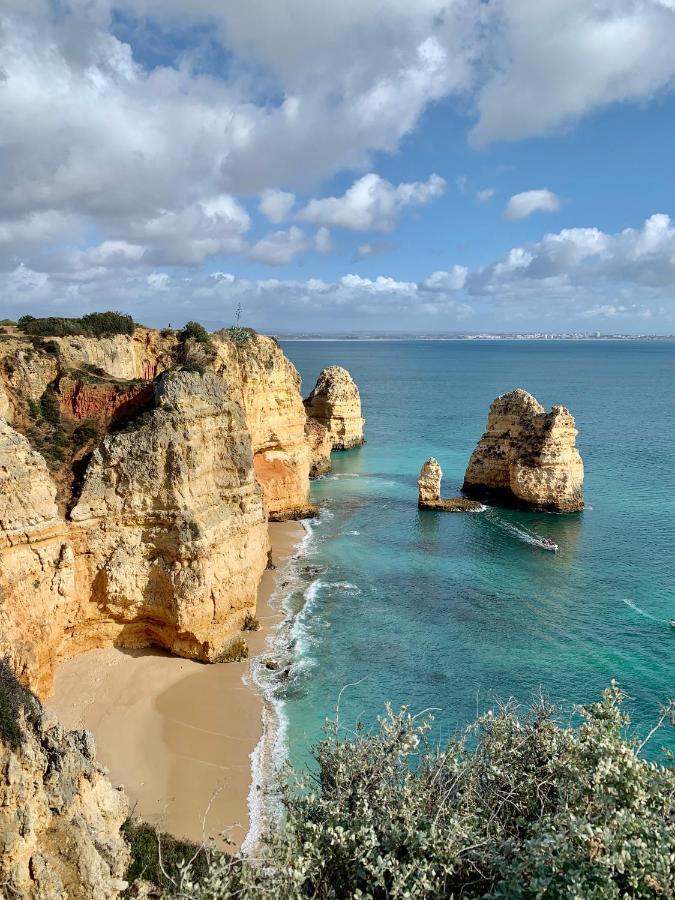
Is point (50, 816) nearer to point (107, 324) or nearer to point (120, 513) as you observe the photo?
point (120, 513)

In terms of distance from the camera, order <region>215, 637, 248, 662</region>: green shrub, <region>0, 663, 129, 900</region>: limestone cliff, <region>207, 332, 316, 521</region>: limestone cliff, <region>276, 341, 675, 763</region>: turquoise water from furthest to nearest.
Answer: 1. <region>207, 332, 316, 521</region>: limestone cliff
2. <region>215, 637, 248, 662</region>: green shrub
3. <region>276, 341, 675, 763</region>: turquoise water
4. <region>0, 663, 129, 900</region>: limestone cliff

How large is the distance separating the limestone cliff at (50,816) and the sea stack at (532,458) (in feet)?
127

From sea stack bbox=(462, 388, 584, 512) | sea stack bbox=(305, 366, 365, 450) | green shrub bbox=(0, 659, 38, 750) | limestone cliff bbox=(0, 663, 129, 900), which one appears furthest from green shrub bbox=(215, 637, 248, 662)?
sea stack bbox=(305, 366, 365, 450)

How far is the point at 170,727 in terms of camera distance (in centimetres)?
1959

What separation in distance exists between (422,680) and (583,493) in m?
31.9

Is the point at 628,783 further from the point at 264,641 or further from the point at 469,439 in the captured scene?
the point at 469,439

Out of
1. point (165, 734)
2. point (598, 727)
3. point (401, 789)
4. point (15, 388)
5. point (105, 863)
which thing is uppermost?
point (15, 388)

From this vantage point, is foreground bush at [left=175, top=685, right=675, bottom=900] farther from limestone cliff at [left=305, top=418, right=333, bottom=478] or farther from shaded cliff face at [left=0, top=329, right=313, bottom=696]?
limestone cliff at [left=305, top=418, right=333, bottom=478]

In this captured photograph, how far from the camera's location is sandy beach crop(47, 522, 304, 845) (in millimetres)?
16625

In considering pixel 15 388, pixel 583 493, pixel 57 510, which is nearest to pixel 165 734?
pixel 57 510

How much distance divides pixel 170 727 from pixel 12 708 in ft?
31.3

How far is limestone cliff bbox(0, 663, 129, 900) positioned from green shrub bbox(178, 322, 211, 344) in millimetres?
28622

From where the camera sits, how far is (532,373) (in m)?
177

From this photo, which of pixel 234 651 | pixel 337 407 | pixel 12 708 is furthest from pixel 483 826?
pixel 337 407
